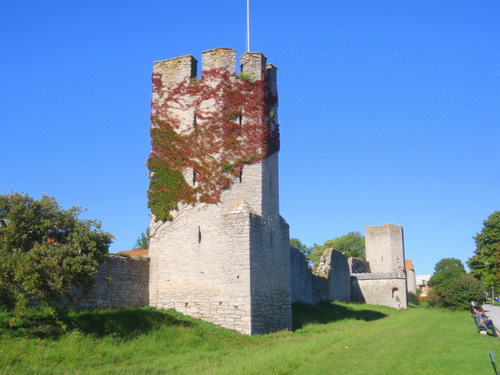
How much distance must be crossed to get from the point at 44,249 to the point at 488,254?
49193mm

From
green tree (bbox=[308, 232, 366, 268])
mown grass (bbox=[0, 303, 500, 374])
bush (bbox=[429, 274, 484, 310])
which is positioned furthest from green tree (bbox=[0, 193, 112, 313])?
green tree (bbox=[308, 232, 366, 268])

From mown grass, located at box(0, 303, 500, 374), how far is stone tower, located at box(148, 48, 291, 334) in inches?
42.4

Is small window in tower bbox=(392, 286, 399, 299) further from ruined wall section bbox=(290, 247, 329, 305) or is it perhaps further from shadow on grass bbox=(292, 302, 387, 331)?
ruined wall section bbox=(290, 247, 329, 305)

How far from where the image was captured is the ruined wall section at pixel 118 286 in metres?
17.7

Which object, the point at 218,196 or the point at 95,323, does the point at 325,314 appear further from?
the point at 95,323

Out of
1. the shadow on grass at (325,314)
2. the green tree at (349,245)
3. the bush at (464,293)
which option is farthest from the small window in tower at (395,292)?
the green tree at (349,245)

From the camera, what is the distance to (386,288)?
129ft

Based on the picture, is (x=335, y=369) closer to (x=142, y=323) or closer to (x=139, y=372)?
(x=139, y=372)

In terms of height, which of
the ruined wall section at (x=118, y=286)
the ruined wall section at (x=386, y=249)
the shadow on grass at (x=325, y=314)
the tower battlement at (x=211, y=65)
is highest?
the tower battlement at (x=211, y=65)

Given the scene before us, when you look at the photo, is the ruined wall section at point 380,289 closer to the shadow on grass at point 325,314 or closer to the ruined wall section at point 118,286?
the shadow on grass at point 325,314

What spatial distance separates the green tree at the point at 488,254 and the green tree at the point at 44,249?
44.8m

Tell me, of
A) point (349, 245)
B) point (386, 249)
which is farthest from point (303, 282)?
point (349, 245)

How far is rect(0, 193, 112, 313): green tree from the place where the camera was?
13.4 m

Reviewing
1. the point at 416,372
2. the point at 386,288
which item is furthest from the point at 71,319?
the point at 386,288
